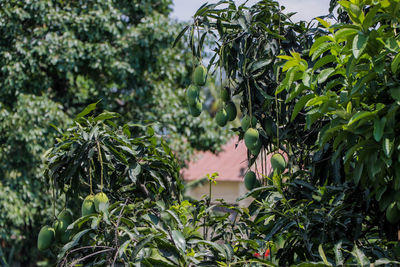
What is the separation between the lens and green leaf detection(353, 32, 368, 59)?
94 centimetres

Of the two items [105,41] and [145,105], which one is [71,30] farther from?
[145,105]

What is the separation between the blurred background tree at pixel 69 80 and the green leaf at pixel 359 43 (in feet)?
14.2

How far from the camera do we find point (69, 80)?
18.3 ft

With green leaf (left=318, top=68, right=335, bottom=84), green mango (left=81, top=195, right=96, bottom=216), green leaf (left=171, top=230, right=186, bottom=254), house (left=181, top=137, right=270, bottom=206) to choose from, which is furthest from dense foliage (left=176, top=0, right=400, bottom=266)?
house (left=181, top=137, right=270, bottom=206)

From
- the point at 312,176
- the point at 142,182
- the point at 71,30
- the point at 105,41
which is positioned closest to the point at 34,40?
the point at 71,30

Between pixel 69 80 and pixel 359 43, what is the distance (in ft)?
16.4

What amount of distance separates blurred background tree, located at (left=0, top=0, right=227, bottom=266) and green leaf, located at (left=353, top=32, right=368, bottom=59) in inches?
171

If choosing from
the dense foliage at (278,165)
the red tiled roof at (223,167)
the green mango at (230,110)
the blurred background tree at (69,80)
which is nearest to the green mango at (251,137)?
the dense foliage at (278,165)

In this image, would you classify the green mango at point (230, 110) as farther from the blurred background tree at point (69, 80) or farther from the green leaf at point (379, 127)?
the blurred background tree at point (69, 80)

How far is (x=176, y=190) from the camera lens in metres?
1.72

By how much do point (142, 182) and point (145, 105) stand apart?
13.9 ft

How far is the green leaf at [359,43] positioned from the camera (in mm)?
937

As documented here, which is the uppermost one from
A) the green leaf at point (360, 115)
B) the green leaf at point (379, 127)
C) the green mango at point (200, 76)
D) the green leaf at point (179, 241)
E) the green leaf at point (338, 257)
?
the green mango at point (200, 76)

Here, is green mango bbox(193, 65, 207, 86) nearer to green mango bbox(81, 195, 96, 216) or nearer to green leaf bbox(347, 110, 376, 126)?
green mango bbox(81, 195, 96, 216)
